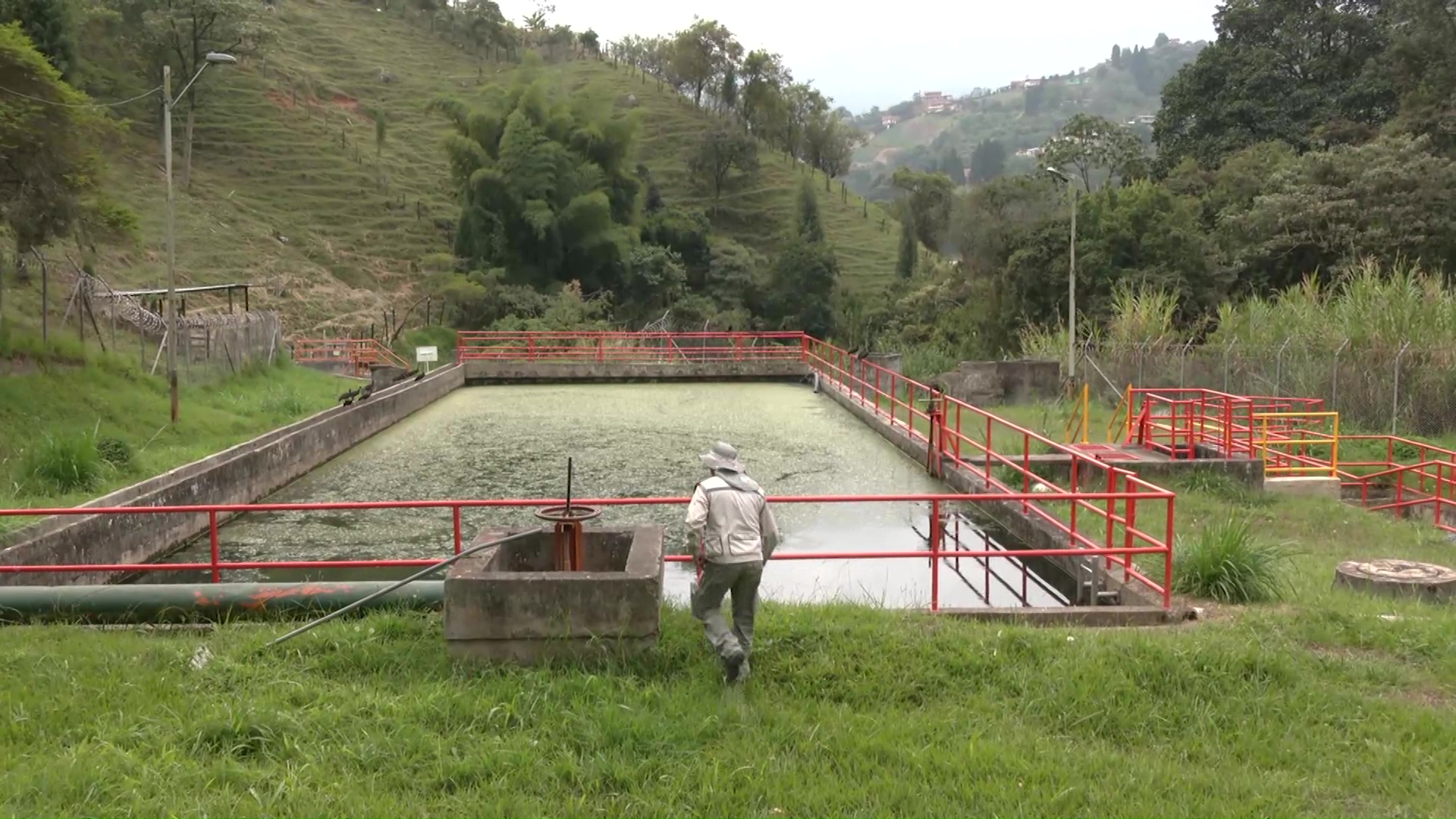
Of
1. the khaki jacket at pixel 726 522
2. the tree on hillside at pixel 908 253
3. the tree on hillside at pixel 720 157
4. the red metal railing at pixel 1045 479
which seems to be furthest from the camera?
the tree on hillside at pixel 720 157

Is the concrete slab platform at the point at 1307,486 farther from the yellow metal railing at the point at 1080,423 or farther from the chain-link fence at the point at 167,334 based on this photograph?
the chain-link fence at the point at 167,334

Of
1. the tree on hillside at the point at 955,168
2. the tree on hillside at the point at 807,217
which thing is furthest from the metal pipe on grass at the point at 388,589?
the tree on hillside at the point at 955,168

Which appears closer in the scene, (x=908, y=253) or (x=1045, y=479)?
(x=1045, y=479)

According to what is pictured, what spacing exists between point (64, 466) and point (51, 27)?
108ft

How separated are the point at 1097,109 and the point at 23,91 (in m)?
195

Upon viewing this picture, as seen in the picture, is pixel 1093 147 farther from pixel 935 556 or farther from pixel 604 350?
pixel 935 556

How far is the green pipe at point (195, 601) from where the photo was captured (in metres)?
6.50

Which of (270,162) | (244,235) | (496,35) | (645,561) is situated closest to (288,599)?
(645,561)

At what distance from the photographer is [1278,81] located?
41062mm

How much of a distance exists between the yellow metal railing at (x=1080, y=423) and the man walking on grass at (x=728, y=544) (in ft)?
35.8

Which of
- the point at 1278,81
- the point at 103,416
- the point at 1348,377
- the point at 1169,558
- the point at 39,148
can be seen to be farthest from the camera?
the point at 1278,81

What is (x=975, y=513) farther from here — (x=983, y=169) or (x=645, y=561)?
(x=983, y=169)

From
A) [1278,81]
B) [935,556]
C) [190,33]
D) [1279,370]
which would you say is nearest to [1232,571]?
[935,556]

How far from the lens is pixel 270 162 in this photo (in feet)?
179
